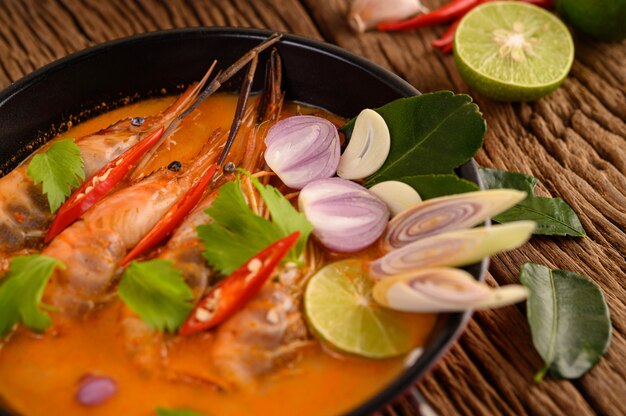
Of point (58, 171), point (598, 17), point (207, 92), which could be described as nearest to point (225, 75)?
point (207, 92)

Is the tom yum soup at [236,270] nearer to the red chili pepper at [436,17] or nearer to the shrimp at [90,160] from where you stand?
the shrimp at [90,160]

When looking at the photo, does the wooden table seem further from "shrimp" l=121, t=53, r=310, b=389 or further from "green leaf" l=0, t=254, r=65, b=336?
"green leaf" l=0, t=254, r=65, b=336

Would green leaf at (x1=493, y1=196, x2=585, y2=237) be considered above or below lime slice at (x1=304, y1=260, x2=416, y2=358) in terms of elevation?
below

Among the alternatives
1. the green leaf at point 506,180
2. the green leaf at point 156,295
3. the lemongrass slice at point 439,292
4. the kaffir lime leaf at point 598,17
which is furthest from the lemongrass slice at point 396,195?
the kaffir lime leaf at point 598,17

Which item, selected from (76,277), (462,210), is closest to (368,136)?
(462,210)

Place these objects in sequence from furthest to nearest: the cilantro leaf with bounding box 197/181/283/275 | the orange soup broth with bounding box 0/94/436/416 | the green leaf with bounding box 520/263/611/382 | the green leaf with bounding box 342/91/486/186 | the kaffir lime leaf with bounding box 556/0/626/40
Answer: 1. the kaffir lime leaf with bounding box 556/0/626/40
2. the green leaf with bounding box 342/91/486/186
3. the green leaf with bounding box 520/263/611/382
4. the cilantro leaf with bounding box 197/181/283/275
5. the orange soup broth with bounding box 0/94/436/416

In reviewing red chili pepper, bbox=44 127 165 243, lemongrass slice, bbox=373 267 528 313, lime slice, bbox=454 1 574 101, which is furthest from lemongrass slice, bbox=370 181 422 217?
lime slice, bbox=454 1 574 101

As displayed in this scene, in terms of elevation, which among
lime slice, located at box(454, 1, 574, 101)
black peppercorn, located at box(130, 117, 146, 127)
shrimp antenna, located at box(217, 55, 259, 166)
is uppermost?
black peppercorn, located at box(130, 117, 146, 127)
